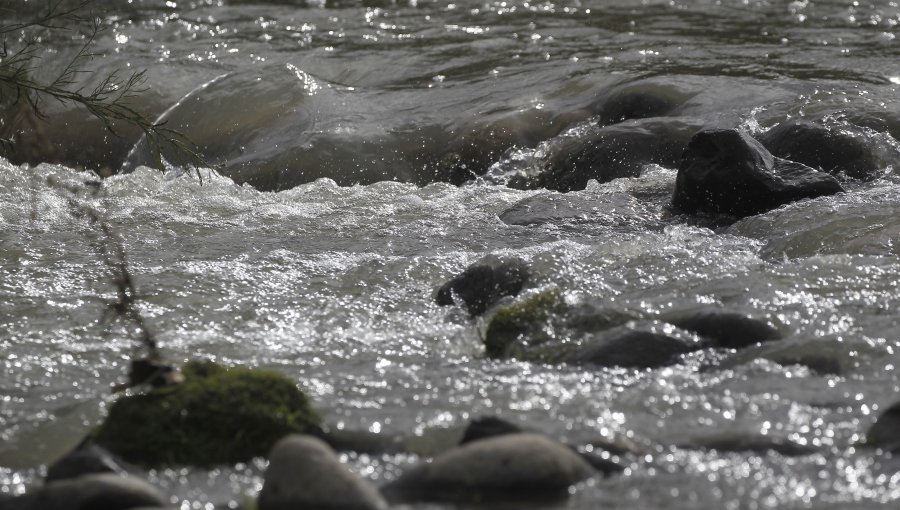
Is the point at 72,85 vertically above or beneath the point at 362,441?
beneath

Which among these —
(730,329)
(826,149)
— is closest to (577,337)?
(730,329)

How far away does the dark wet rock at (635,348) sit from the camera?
12.7ft

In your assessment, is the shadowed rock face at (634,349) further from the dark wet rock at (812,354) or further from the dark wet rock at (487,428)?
the dark wet rock at (487,428)

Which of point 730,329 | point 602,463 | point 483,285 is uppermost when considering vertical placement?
point 602,463

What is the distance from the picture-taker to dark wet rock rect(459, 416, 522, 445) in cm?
311

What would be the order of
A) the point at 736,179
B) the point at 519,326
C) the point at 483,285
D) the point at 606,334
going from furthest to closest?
1. the point at 736,179
2. the point at 483,285
3. the point at 519,326
4. the point at 606,334

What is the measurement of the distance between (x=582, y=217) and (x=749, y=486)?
11.5 ft

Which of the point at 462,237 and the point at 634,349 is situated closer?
the point at 634,349

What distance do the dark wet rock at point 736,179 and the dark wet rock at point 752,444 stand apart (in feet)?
10.6

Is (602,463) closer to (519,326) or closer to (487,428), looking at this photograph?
(487,428)

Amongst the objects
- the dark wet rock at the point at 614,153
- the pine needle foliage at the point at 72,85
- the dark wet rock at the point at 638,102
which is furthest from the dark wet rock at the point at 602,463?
the dark wet rock at the point at 638,102

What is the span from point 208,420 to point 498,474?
2.88 feet

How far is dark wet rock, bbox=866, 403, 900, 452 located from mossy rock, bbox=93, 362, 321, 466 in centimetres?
150

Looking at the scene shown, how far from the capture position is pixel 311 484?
2.84 m
